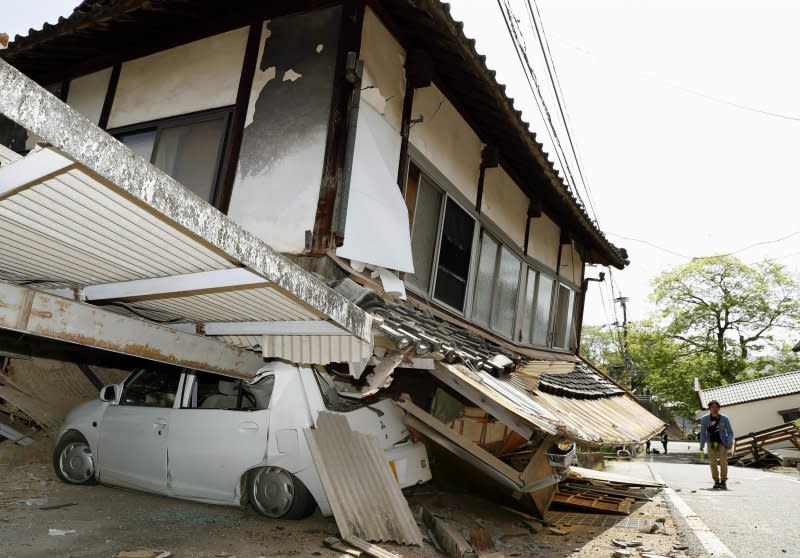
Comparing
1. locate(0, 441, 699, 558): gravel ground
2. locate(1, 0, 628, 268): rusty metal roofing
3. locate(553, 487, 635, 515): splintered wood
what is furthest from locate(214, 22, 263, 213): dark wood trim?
locate(553, 487, 635, 515): splintered wood

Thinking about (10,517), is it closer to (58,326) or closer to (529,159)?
(58,326)

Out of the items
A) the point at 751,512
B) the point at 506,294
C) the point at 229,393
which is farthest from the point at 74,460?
the point at 751,512

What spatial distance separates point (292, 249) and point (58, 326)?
96.1 inches

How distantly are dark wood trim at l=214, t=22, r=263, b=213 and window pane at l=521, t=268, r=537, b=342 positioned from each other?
666 centimetres

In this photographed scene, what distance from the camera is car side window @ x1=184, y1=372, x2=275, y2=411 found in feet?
19.4

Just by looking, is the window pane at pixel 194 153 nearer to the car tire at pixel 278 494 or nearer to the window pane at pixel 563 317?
the car tire at pixel 278 494

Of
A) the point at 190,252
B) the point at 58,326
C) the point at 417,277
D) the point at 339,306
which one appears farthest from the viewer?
the point at 417,277

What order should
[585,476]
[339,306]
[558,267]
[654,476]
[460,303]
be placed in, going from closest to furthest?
[339,306] → [460,303] → [585,476] → [558,267] → [654,476]

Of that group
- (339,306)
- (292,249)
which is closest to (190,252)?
(339,306)

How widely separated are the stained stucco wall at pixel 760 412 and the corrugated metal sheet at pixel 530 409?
31.9m

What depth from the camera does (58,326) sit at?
366 centimetres

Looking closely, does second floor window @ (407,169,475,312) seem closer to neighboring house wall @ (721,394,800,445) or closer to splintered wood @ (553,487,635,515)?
splintered wood @ (553,487,635,515)

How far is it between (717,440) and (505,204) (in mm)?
7439

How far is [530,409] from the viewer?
558cm
